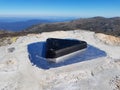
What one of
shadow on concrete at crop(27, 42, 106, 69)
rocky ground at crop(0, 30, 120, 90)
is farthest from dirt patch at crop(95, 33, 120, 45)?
shadow on concrete at crop(27, 42, 106, 69)

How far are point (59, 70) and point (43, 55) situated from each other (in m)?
5.27

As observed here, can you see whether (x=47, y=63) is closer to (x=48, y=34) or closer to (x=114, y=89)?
(x=114, y=89)

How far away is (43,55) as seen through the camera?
102ft

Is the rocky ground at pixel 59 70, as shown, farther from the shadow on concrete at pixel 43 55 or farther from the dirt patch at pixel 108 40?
the dirt patch at pixel 108 40

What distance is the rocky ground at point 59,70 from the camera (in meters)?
23.3

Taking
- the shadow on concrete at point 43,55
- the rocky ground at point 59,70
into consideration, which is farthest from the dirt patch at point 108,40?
the shadow on concrete at point 43,55

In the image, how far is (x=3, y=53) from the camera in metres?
33.3

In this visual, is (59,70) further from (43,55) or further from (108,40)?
(108,40)

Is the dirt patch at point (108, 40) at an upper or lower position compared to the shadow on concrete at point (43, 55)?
upper

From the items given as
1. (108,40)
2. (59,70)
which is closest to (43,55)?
(59,70)

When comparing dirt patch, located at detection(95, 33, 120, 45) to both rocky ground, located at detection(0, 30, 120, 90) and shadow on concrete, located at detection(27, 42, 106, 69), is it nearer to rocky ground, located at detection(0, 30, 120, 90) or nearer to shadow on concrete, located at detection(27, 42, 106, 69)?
rocky ground, located at detection(0, 30, 120, 90)

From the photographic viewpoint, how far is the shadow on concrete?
2788 cm

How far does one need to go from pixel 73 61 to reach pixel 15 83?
→ 8.56 metres

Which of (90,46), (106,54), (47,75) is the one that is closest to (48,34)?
(90,46)
